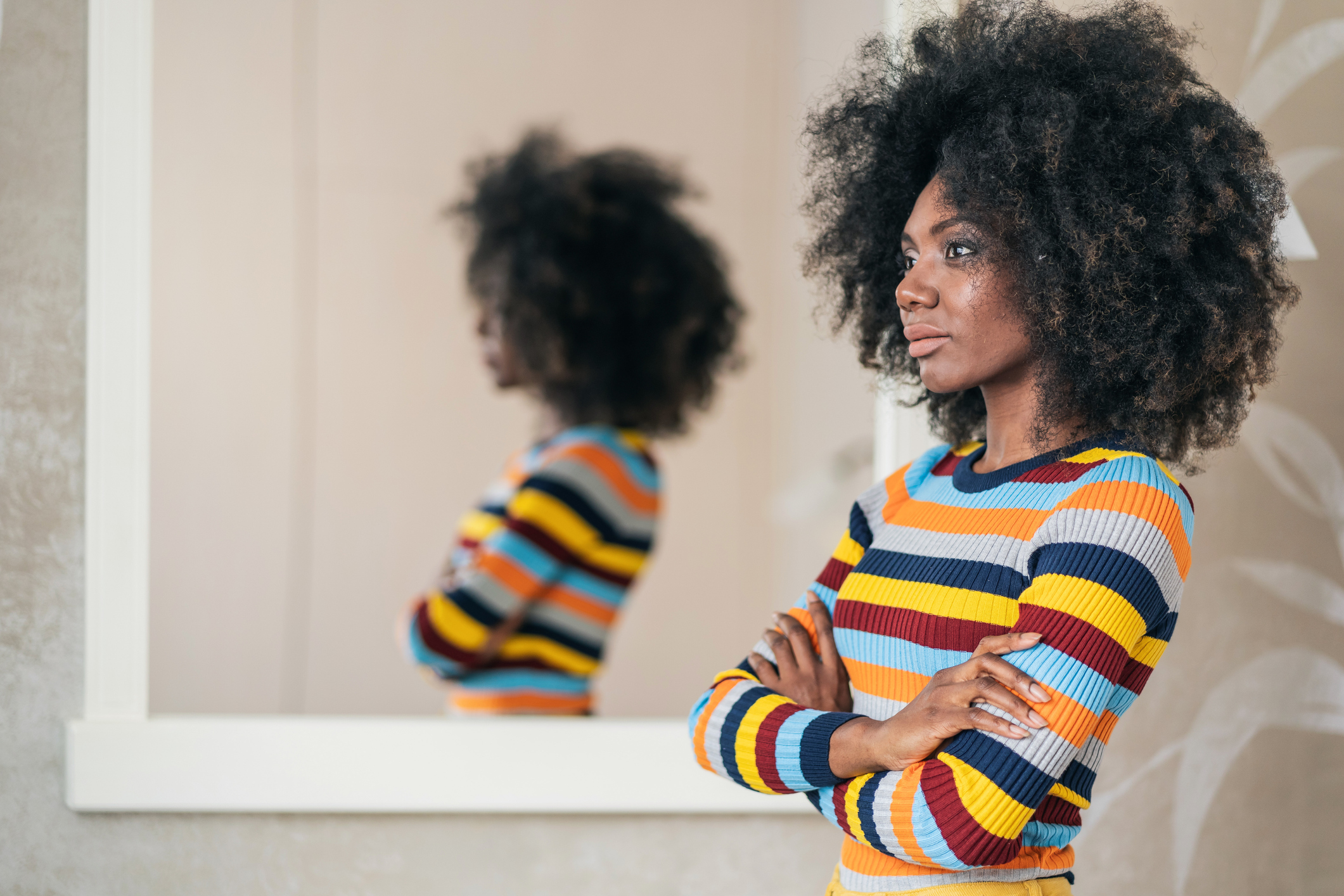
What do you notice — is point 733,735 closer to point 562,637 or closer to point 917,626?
point 917,626

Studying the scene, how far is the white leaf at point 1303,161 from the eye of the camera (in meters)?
1.70

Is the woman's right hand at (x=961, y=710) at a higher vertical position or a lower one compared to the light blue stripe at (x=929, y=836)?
higher

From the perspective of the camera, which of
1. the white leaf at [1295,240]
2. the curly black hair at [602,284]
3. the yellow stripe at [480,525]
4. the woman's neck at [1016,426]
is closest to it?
the woman's neck at [1016,426]

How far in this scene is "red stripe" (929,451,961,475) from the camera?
→ 45.5 inches

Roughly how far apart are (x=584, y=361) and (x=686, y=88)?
107 centimetres

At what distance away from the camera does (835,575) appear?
120cm

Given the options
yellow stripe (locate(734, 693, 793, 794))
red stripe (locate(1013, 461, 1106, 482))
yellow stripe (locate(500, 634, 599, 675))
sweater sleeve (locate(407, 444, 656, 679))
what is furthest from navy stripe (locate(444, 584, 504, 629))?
red stripe (locate(1013, 461, 1106, 482))

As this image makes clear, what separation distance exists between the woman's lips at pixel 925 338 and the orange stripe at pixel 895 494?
195 millimetres

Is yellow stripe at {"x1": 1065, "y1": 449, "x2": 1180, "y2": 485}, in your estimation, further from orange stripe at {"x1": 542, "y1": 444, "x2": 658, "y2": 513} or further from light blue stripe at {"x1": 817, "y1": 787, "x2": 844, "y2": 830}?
orange stripe at {"x1": 542, "y1": 444, "x2": 658, "y2": 513}

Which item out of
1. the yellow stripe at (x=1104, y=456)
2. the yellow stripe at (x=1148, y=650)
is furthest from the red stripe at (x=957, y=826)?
the yellow stripe at (x=1104, y=456)

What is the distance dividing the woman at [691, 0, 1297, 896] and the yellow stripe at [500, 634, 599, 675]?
0.90 m

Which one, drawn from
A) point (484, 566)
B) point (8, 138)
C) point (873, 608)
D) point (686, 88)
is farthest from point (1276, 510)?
point (8, 138)

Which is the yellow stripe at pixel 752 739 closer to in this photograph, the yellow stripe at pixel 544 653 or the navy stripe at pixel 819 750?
the navy stripe at pixel 819 750

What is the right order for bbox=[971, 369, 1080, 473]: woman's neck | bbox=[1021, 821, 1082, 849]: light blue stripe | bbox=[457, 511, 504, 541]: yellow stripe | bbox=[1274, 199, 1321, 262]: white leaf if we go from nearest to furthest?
bbox=[1021, 821, 1082, 849]: light blue stripe < bbox=[971, 369, 1080, 473]: woman's neck < bbox=[1274, 199, 1321, 262]: white leaf < bbox=[457, 511, 504, 541]: yellow stripe
